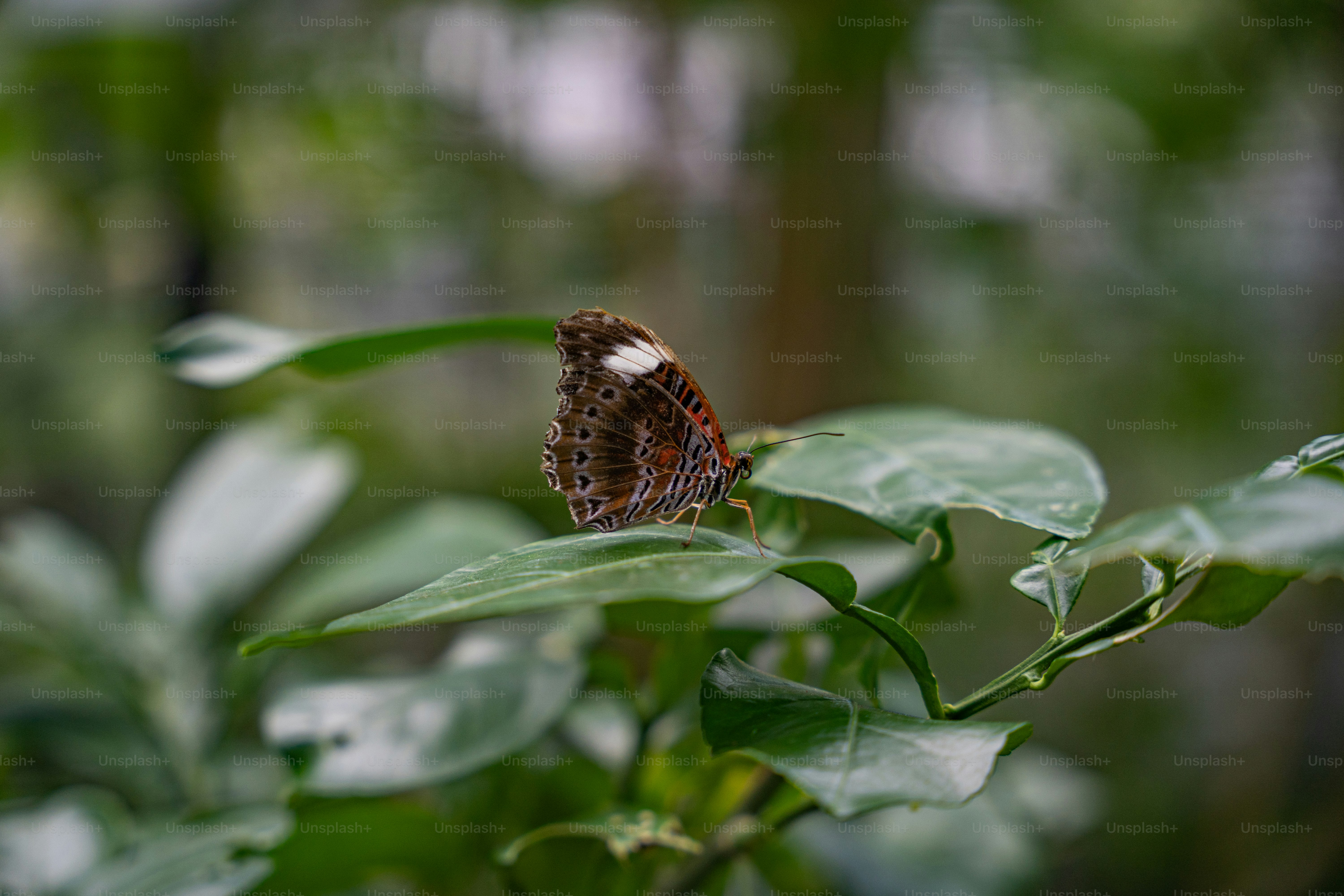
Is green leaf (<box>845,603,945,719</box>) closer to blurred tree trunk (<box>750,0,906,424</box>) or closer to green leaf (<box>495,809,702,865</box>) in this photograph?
green leaf (<box>495,809,702,865</box>)

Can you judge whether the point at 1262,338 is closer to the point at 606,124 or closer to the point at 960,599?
the point at 606,124

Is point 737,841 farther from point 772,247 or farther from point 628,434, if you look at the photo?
point 772,247

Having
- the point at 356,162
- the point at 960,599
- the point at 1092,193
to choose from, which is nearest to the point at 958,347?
the point at 1092,193

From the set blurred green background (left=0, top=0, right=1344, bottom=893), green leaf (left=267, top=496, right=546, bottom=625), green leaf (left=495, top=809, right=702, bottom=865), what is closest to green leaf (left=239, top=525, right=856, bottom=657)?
green leaf (left=495, top=809, right=702, bottom=865)

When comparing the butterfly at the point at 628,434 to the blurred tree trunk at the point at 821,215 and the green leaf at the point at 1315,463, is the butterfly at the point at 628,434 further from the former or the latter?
the blurred tree trunk at the point at 821,215

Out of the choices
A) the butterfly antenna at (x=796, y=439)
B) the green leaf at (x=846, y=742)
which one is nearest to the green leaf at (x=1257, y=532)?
the green leaf at (x=846, y=742)
